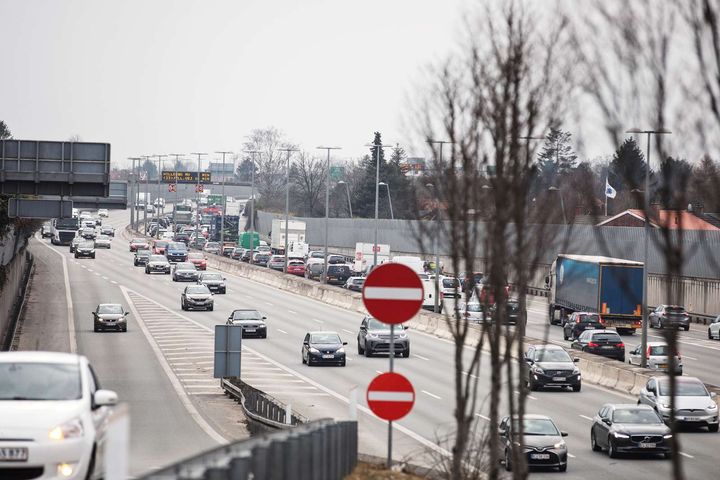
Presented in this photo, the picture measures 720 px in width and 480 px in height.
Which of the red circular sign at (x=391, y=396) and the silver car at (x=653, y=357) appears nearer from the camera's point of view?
the red circular sign at (x=391, y=396)

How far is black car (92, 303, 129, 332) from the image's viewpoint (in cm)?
5819

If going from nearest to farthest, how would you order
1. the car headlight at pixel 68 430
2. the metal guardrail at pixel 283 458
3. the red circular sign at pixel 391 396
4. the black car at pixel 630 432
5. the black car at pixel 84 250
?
1. the metal guardrail at pixel 283 458
2. the car headlight at pixel 68 430
3. the red circular sign at pixel 391 396
4. the black car at pixel 630 432
5. the black car at pixel 84 250

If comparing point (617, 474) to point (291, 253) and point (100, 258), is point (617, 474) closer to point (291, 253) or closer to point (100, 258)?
point (291, 253)

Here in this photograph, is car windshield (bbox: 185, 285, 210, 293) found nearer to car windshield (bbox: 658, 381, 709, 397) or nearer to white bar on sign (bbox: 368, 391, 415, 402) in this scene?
car windshield (bbox: 658, 381, 709, 397)

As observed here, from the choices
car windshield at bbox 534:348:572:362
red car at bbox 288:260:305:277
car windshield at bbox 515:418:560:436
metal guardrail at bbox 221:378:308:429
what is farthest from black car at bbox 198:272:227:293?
car windshield at bbox 515:418:560:436

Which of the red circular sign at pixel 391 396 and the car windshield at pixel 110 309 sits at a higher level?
the red circular sign at pixel 391 396

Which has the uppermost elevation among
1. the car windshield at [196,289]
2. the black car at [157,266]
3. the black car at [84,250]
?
the black car at [84,250]

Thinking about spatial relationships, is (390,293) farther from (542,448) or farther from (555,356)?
(555,356)

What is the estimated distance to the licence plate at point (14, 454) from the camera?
10805 millimetres

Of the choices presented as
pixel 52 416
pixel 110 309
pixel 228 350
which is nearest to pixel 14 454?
pixel 52 416

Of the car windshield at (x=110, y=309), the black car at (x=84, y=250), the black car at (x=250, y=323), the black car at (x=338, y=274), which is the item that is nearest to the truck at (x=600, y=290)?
the black car at (x=250, y=323)

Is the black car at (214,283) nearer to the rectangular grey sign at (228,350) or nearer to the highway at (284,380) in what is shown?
the highway at (284,380)

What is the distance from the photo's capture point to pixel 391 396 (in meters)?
13.6

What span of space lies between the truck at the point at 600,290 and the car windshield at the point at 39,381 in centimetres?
4900
